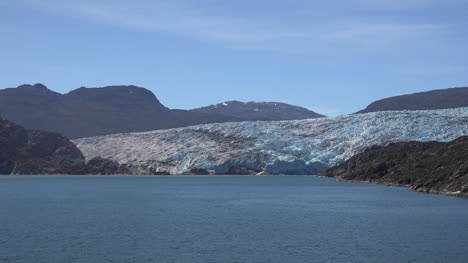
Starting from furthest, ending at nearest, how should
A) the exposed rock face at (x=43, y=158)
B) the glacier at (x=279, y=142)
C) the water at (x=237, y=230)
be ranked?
the exposed rock face at (x=43, y=158) → the glacier at (x=279, y=142) → the water at (x=237, y=230)

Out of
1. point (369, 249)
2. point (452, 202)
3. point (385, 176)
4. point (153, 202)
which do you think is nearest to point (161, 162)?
point (385, 176)

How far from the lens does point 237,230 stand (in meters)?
46.7

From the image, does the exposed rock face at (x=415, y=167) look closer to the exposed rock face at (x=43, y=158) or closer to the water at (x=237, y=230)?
the water at (x=237, y=230)

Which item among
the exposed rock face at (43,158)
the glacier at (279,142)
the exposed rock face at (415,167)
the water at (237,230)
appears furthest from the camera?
the exposed rock face at (43,158)

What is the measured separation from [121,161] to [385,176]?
79104mm

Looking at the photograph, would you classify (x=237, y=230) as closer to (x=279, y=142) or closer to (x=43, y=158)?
(x=279, y=142)

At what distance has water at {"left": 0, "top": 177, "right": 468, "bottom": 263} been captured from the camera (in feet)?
118

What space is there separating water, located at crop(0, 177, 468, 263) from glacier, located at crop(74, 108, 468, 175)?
6665cm

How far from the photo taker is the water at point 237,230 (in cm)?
3609

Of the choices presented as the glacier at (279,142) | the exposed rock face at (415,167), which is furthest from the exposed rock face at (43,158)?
the exposed rock face at (415,167)

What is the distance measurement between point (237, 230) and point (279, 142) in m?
105

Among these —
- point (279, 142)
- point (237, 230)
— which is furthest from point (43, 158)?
point (237, 230)

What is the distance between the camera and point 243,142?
15700 cm

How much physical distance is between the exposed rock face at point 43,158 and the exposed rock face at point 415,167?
62263 millimetres
